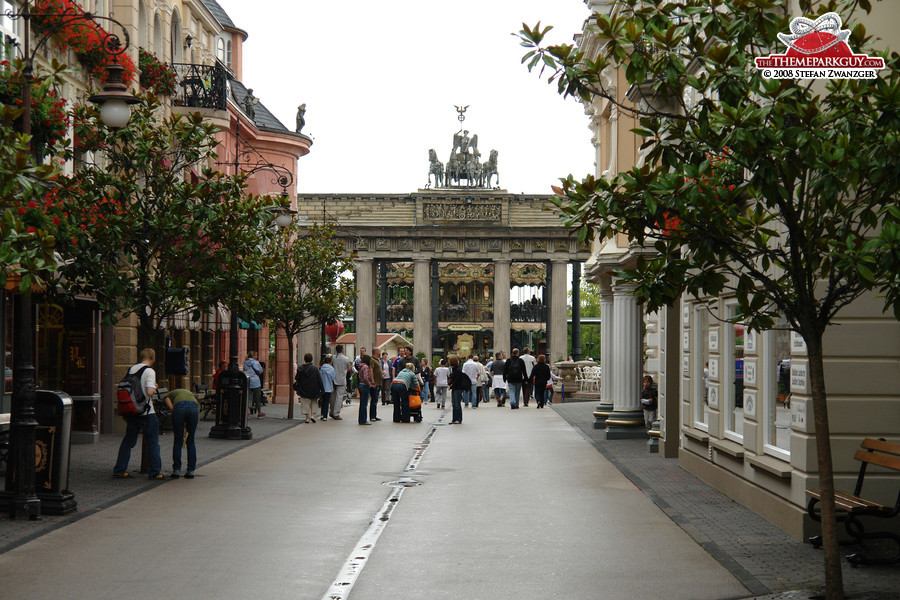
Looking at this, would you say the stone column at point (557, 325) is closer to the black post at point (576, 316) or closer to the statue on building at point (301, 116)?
the black post at point (576, 316)

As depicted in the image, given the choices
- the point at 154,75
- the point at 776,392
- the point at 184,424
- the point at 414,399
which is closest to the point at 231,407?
the point at 414,399

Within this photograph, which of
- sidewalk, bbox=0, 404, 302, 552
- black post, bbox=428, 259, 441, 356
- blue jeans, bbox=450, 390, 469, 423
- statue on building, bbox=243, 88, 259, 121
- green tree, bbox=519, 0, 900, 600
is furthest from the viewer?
black post, bbox=428, 259, 441, 356

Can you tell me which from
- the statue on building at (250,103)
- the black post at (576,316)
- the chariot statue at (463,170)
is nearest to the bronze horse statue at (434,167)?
the chariot statue at (463,170)

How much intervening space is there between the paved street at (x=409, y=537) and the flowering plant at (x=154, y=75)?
1013 centimetres

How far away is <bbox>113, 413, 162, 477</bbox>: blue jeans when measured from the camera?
591 inches

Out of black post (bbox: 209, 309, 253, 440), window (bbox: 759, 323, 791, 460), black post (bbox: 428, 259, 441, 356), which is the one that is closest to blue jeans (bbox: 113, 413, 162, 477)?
black post (bbox: 209, 309, 253, 440)

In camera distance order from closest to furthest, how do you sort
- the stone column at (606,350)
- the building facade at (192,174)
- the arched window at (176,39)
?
1. the building facade at (192,174)
2. the stone column at (606,350)
3. the arched window at (176,39)

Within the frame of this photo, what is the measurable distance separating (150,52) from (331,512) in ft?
55.3

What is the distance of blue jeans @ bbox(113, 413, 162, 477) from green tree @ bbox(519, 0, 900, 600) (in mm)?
8505

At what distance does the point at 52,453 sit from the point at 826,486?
7786 mm

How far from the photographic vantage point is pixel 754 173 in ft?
25.0

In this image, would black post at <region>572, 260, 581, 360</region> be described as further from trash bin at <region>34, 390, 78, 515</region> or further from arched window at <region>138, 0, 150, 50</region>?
trash bin at <region>34, 390, 78, 515</region>

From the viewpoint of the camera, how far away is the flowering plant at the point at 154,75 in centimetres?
2541

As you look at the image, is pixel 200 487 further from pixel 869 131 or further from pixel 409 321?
pixel 409 321
